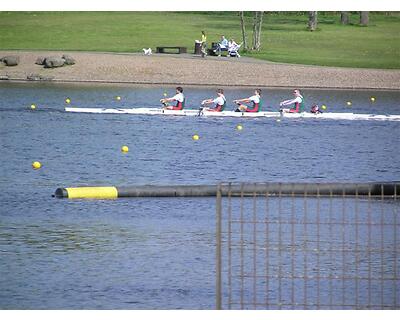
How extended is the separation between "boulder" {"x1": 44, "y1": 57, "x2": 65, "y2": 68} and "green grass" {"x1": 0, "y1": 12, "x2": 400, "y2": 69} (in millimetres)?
7099

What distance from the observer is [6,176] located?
2739 cm

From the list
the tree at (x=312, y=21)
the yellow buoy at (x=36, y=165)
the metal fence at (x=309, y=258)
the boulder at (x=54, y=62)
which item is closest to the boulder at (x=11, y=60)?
the boulder at (x=54, y=62)

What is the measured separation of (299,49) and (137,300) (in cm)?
5116

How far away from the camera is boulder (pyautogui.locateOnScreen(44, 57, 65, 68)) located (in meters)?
54.3

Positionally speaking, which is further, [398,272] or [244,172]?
[244,172]

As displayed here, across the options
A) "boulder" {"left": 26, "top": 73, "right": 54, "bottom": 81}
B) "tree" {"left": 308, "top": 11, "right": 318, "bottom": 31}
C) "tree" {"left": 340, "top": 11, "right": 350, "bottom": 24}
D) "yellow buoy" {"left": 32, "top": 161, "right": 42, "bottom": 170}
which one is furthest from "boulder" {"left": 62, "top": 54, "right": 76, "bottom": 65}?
"tree" {"left": 340, "top": 11, "right": 350, "bottom": 24}

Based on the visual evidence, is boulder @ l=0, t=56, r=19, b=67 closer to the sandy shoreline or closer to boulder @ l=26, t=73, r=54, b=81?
the sandy shoreline

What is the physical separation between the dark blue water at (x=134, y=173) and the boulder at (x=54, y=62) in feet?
6.09

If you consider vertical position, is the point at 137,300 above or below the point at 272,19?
below

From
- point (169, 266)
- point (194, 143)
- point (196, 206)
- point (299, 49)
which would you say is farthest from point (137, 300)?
point (299, 49)

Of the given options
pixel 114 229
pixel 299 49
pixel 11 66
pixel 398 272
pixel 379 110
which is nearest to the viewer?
pixel 398 272

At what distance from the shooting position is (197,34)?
6812 centimetres

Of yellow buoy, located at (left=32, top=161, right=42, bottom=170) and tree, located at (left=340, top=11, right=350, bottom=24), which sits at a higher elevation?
tree, located at (left=340, top=11, right=350, bottom=24)

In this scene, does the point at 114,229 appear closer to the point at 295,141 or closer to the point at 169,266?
the point at 169,266
